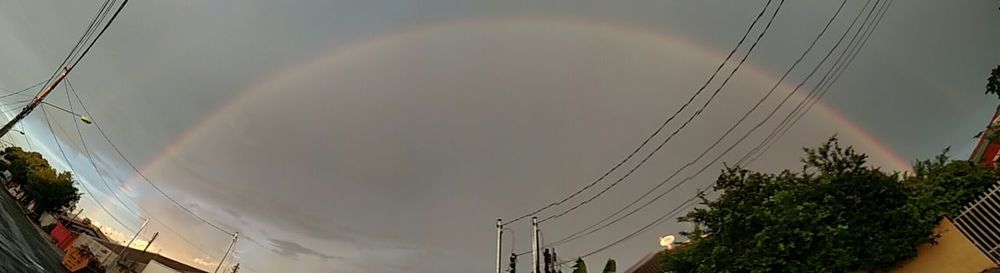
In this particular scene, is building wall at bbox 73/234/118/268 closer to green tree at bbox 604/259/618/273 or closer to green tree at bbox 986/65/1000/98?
green tree at bbox 604/259/618/273

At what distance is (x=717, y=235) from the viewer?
13797 mm

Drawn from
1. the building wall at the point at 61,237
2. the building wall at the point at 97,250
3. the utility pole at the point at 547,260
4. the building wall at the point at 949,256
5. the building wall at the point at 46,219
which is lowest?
the building wall at the point at 949,256

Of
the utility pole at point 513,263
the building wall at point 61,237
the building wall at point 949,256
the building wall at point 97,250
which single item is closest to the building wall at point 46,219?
the building wall at point 61,237

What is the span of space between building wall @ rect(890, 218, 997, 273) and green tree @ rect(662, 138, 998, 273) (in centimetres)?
28

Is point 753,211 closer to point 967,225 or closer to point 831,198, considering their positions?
point 831,198

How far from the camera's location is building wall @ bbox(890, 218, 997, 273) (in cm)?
996

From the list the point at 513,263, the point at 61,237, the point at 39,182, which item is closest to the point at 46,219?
the point at 39,182

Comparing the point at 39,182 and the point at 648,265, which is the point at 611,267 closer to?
the point at 648,265

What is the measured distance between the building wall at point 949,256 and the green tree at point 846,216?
283 mm

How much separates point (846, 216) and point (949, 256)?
205 cm

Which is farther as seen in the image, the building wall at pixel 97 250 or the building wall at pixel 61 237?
the building wall at pixel 61 237

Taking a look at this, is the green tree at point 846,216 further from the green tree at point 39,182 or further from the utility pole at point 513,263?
the green tree at point 39,182

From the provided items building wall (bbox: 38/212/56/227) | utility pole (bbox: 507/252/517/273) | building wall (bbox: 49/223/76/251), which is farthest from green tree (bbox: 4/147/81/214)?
utility pole (bbox: 507/252/517/273)

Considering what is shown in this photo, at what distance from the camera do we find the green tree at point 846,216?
419 inches
